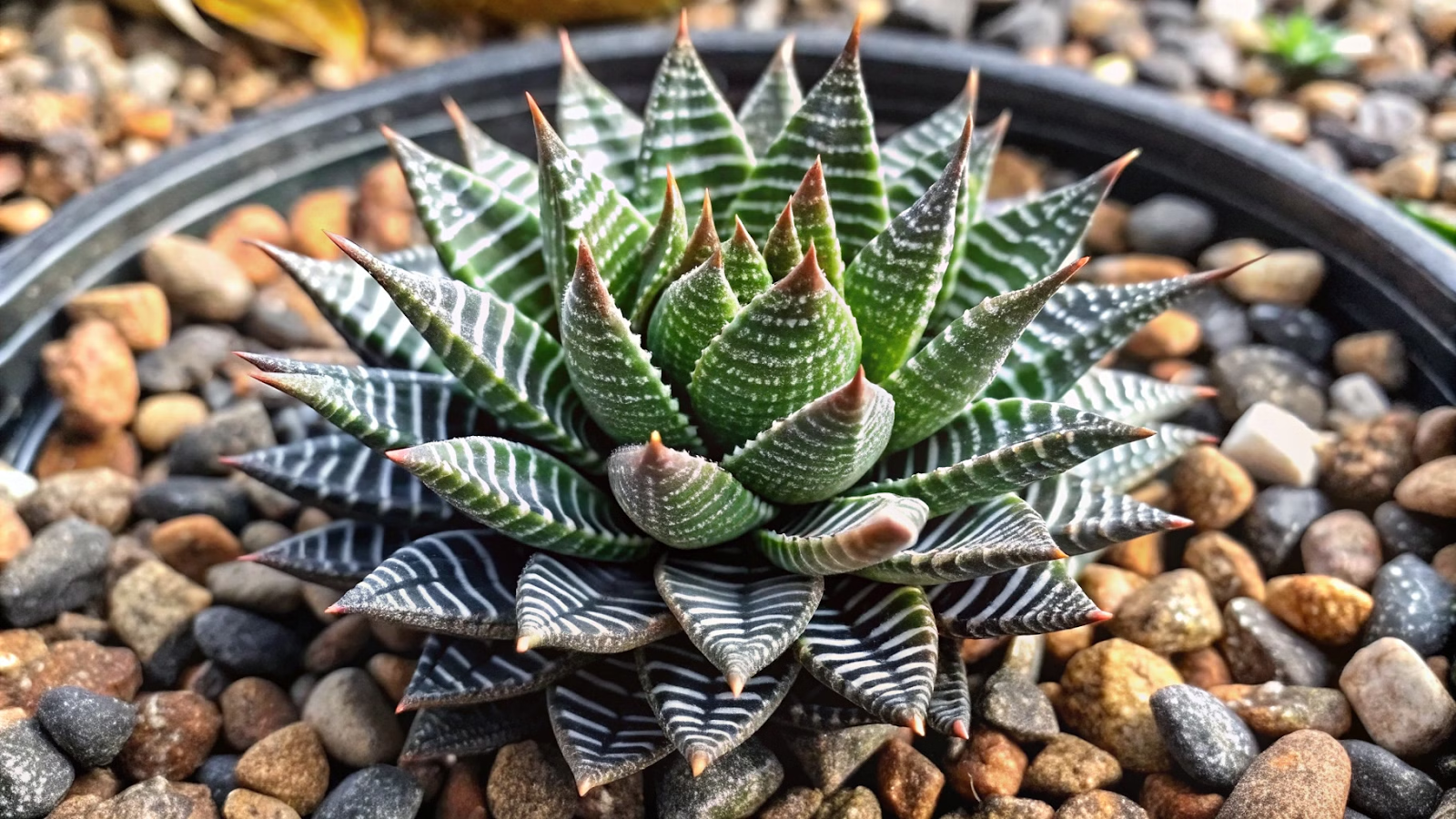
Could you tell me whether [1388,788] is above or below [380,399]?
below

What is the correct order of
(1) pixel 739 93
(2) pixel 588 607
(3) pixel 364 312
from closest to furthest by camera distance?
(2) pixel 588 607
(3) pixel 364 312
(1) pixel 739 93

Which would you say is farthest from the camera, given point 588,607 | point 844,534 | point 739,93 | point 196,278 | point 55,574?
point 739,93

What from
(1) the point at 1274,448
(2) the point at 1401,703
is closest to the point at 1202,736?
(2) the point at 1401,703

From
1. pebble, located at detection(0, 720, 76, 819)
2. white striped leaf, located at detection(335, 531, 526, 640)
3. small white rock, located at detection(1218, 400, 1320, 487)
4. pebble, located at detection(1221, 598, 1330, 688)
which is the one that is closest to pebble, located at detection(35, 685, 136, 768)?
pebble, located at detection(0, 720, 76, 819)

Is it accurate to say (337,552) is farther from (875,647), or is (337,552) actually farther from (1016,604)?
(1016,604)

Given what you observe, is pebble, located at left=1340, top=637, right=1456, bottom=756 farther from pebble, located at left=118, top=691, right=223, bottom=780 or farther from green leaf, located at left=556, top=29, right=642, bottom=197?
pebble, located at left=118, top=691, right=223, bottom=780

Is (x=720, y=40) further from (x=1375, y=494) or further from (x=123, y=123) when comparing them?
(x=1375, y=494)

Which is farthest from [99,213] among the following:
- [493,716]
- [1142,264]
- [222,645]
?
[1142,264]

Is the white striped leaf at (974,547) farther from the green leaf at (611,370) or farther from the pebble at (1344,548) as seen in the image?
the pebble at (1344,548)
